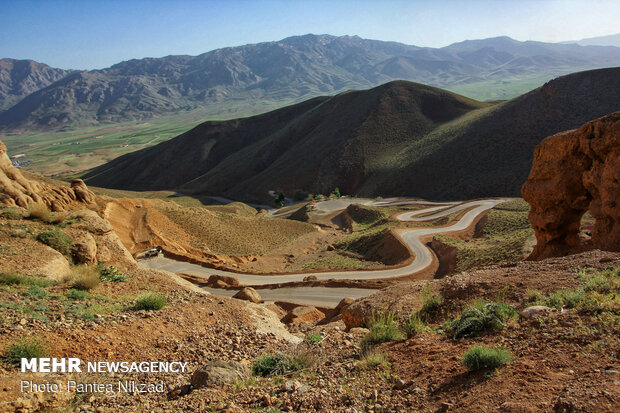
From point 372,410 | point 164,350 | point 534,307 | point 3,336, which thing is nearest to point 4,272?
point 3,336

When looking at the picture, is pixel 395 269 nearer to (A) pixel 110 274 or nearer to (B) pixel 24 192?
(A) pixel 110 274

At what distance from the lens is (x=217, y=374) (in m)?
7.11

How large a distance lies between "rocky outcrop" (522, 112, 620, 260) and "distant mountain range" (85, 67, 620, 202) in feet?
126

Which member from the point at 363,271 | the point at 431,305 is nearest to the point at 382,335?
the point at 431,305

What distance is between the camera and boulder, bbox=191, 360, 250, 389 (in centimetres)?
695

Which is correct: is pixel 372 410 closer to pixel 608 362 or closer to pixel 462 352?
pixel 462 352

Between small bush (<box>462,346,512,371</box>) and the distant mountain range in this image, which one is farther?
the distant mountain range

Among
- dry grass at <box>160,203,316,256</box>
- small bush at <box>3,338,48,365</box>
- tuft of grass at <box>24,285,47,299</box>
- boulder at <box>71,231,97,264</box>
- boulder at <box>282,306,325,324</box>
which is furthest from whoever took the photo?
dry grass at <box>160,203,316,256</box>

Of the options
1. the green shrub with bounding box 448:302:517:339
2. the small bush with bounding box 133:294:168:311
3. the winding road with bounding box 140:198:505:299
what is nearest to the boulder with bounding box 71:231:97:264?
the small bush with bounding box 133:294:168:311

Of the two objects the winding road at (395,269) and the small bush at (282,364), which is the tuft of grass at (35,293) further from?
the winding road at (395,269)

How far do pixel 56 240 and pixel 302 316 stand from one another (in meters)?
10.7

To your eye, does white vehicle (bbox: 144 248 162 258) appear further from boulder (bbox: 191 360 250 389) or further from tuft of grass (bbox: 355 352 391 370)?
tuft of grass (bbox: 355 352 391 370)

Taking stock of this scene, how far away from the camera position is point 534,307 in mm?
7438

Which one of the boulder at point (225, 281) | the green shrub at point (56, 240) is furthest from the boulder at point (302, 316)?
the green shrub at point (56, 240)
